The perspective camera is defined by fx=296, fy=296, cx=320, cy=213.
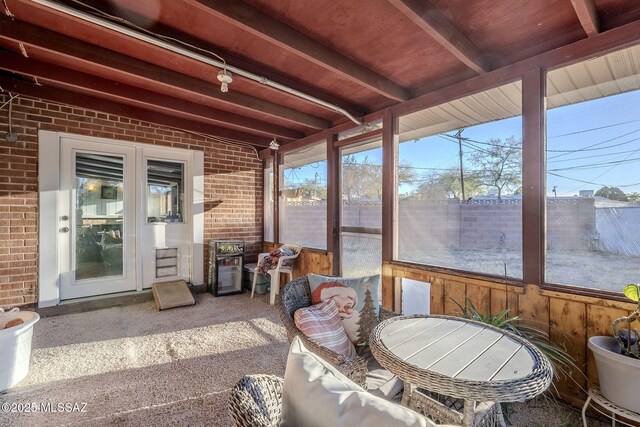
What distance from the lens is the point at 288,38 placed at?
6.70ft

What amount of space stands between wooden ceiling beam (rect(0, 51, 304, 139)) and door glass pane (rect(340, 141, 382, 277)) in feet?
4.36

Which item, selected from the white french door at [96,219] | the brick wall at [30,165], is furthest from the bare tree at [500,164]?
the white french door at [96,219]

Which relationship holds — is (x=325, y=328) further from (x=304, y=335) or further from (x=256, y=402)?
(x=256, y=402)

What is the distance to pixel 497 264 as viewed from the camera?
2371 mm

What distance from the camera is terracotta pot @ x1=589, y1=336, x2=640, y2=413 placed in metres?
1.53

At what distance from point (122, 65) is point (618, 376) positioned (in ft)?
13.2

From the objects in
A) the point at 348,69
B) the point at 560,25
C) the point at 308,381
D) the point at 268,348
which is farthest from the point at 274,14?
the point at 268,348

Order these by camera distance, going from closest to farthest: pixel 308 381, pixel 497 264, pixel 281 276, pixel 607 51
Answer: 1. pixel 308 381
2. pixel 607 51
3. pixel 497 264
4. pixel 281 276

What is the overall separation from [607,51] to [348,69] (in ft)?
5.59

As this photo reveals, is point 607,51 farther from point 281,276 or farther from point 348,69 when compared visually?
point 281,276

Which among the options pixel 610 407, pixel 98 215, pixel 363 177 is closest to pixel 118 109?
pixel 98 215

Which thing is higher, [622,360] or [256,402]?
[256,402]

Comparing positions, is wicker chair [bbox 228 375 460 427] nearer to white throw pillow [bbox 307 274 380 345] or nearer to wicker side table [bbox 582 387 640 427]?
white throw pillow [bbox 307 274 380 345]

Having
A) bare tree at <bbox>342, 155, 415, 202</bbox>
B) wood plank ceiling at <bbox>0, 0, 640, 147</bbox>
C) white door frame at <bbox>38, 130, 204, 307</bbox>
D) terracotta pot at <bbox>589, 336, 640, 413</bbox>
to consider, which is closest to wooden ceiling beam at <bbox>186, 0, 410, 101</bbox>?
wood plank ceiling at <bbox>0, 0, 640, 147</bbox>
